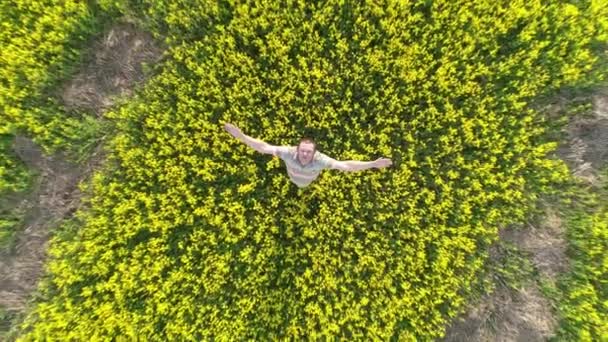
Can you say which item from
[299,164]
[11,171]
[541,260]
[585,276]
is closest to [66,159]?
[11,171]

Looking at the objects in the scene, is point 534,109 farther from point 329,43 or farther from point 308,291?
point 308,291

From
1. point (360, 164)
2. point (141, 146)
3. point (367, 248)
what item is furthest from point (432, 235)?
point (141, 146)

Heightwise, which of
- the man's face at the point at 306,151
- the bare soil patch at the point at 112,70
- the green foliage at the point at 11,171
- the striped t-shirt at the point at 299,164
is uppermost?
the bare soil patch at the point at 112,70

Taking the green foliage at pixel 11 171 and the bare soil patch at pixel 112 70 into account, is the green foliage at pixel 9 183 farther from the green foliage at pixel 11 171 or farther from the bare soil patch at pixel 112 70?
the bare soil patch at pixel 112 70

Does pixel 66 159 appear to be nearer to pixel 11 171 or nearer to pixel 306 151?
pixel 11 171

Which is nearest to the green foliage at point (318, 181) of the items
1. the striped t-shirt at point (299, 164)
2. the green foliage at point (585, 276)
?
the green foliage at point (585, 276)

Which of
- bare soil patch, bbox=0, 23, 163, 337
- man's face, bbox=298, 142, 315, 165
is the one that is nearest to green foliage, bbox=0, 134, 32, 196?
bare soil patch, bbox=0, 23, 163, 337
